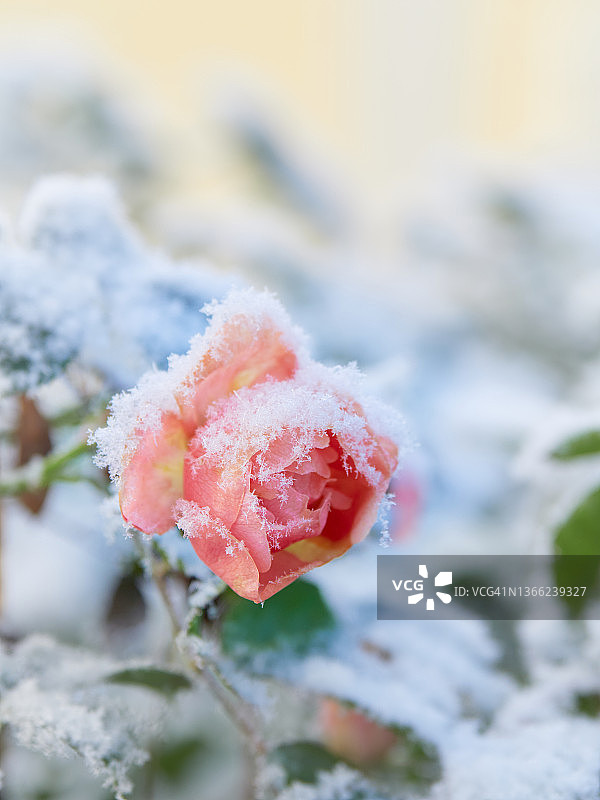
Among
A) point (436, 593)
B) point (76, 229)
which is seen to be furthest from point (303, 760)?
point (76, 229)

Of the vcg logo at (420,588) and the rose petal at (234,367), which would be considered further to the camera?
the vcg logo at (420,588)

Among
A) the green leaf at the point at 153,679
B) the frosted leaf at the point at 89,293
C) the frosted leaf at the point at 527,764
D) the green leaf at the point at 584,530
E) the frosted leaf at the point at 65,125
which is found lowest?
the frosted leaf at the point at 527,764

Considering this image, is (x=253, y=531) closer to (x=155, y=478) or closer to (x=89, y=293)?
(x=155, y=478)

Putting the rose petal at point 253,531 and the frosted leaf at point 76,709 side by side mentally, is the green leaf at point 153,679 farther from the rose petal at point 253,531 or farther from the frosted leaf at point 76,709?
the rose petal at point 253,531

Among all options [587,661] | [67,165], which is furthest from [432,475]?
[67,165]

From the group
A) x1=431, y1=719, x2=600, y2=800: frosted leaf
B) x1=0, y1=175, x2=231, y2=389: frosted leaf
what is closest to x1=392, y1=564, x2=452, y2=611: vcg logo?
x1=431, y1=719, x2=600, y2=800: frosted leaf

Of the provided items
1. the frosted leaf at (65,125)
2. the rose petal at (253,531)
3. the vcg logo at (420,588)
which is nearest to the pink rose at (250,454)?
the rose petal at (253,531)

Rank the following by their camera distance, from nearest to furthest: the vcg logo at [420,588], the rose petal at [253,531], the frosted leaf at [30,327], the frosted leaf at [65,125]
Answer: the rose petal at [253,531]
the frosted leaf at [30,327]
the vcg logo at [420,588]
the frosted leaf at [65,125]
